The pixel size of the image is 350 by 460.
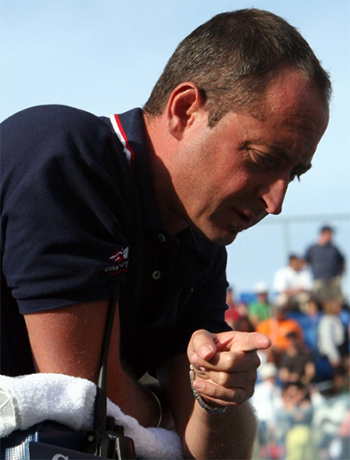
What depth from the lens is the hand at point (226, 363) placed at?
160 cm


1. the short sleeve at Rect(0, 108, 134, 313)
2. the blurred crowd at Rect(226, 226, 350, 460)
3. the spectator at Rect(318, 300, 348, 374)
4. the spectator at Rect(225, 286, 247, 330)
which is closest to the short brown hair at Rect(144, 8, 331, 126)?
the short sleeve at Rect(0, 108, 134, 313)

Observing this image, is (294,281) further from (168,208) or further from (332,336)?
(168,208)

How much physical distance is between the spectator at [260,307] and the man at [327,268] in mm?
765

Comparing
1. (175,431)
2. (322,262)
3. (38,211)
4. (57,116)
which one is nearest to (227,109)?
(57,116)

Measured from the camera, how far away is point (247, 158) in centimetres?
190

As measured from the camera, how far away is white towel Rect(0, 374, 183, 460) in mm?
1443

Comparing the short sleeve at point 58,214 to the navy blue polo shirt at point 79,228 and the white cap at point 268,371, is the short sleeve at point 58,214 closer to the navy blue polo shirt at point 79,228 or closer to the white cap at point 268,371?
the navy blue polo shirt at point 79,228

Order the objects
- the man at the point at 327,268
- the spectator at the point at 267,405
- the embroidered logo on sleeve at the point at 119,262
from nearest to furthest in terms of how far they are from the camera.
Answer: the embroidered logo on sleeve at the point at 119,262 → the spectator at the point at 267,405 → the man at the point at 327,268

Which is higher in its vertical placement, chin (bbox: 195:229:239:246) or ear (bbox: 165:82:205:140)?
ear (bbox: 165:82:205:140)

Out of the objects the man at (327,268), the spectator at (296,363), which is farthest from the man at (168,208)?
the man at (327,268)

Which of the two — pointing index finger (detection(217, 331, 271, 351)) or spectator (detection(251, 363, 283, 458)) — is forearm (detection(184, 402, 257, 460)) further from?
spectator (detection(251, 363, 283, 458))

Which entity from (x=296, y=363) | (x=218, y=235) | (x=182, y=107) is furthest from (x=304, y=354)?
(x=182, y=107)

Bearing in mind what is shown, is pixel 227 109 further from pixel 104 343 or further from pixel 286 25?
pixel 104 343

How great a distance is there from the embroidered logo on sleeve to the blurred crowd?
15.5ft
